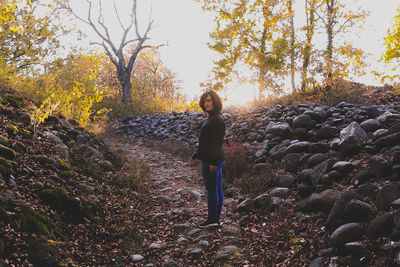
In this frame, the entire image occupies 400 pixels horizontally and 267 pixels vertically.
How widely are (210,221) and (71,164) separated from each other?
2.97m

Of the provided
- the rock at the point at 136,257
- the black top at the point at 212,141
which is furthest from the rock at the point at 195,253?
the black top at the point at 212,141

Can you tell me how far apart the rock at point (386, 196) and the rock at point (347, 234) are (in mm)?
420

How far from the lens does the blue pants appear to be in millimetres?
4852

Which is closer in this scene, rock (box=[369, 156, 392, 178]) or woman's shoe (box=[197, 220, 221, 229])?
rock (box=[369, 156, 392, 178])

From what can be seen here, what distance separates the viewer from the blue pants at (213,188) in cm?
485

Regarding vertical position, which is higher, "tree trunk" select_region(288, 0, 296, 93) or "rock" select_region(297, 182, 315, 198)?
"tree trunk" select_region(288, 0, 296, 93)

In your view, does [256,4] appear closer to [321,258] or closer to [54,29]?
[54,29]

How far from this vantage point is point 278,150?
7.15 meters

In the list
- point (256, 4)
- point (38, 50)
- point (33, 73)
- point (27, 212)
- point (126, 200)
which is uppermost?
point (256, 4)

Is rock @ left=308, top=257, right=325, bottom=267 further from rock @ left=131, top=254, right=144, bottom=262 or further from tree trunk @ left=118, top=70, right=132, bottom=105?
tree trunk @ left=118, top=70, right=132, bottom=105

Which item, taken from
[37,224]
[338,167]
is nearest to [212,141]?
[338,167]

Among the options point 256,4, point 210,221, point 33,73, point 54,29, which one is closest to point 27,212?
point 210,221

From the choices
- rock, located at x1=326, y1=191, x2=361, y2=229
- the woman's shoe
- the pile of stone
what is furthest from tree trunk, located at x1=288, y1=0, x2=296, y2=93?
rock, located at x1=326, y1=191, x2=361, y2=229

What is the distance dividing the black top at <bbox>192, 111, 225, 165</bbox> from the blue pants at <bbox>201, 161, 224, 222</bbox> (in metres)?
0.17
